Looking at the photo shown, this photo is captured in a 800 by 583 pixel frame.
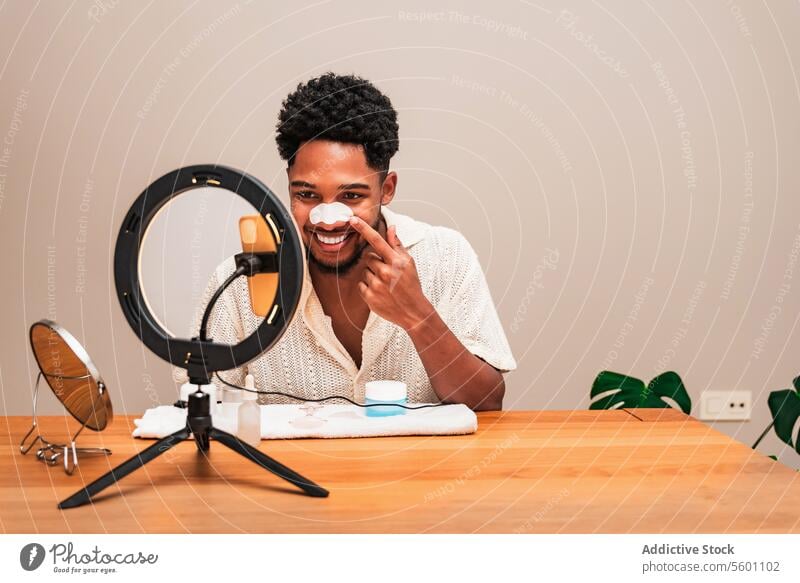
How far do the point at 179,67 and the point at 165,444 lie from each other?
4.32 ft

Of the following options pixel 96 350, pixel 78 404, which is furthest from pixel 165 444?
pixel 96 350

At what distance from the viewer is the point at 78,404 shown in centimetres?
83

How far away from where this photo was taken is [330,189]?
4.16ft

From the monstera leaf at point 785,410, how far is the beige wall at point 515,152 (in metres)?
0.57

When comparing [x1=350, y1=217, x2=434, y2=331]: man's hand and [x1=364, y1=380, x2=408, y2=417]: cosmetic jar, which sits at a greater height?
[x1=350, y1=217, x2=434, y2=331]: man's hand

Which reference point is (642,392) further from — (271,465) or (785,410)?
(271,465)

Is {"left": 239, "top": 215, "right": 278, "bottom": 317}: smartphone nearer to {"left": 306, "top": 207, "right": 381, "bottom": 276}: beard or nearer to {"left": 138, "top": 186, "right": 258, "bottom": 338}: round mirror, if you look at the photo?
{"left": 138, "top": 186, "right": 258, "bottom": 338}: round mirror

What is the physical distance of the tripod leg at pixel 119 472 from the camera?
0.68m

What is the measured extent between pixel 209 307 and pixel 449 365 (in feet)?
2.04

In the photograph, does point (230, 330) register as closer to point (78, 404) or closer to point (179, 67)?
point (78, 404)

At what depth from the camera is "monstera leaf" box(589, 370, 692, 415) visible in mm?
1608

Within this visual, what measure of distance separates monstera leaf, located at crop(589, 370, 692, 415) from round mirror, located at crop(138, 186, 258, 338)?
1.03 meters

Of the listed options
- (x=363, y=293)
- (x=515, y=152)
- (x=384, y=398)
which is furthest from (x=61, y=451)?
(x=515, y=152)

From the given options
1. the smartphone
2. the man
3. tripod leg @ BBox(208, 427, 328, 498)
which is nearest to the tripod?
tripod leg @ BBox(208, 427, 328, 498)
